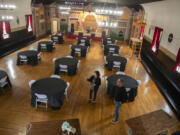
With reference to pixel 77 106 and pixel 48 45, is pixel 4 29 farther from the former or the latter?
pixel 77 106

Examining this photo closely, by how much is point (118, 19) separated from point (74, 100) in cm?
1504

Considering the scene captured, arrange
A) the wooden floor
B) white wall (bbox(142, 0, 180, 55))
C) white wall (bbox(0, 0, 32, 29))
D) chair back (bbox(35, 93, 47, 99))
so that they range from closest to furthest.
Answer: the wooden floor < chair back (bbox(35, 93, 47, 99)) < white wall (bbox(142, 0, 180, 55)) < white wall (bbox(0, 0, 32, 29))

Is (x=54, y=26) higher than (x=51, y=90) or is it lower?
higher

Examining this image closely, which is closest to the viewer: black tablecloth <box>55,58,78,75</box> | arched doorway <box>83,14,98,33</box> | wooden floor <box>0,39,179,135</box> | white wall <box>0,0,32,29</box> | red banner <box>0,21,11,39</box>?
wooden floor <box>0,39,179,135</box>

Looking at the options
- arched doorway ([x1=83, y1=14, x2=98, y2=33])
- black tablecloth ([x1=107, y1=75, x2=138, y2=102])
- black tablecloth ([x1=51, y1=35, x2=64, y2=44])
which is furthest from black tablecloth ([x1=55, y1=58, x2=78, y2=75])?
arched doorway ([x1=83, y1=14, x2=98, y2=33])

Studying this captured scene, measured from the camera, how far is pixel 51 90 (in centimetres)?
530

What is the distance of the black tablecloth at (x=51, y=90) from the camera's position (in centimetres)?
521

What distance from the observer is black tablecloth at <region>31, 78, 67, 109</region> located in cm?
521

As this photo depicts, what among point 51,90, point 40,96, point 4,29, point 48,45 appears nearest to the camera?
point 40,96

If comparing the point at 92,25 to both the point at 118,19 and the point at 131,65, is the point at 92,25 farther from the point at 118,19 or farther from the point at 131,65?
the point at 131,65

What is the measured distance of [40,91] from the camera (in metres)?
5.23

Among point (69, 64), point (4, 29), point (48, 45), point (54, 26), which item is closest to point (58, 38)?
point (48, 45)

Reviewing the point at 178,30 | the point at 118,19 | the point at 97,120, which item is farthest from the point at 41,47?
the point at 118,19

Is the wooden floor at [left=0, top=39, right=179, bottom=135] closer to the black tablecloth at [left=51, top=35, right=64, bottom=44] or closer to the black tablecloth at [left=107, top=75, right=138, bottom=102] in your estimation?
the black tablecloth at [left=107, top=75, right=138, bottom=102]
